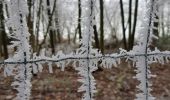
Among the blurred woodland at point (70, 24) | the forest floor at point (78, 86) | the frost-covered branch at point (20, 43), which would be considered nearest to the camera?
the frost-covered branch at point (20, 43)

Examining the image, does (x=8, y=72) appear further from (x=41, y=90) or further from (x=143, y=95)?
(x=41, y=90)

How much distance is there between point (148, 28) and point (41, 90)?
6157 millimetres

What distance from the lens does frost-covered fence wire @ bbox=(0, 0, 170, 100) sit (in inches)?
59.4

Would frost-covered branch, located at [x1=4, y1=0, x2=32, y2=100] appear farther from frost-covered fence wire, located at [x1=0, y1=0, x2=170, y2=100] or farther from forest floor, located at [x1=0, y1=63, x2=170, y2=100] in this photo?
forest floor, located at [x1=0, y1=63, x2=170, y2=100]

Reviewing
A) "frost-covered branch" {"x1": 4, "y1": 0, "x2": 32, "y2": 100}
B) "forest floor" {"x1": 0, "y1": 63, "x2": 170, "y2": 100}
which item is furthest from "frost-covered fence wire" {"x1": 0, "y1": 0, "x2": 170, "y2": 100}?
"forest floor" {"x1": 0, "y1": 63, "x2": 170, "y2": 100}

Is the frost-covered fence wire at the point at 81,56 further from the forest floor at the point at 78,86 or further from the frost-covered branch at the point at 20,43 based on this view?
the forest floor at the point at 78,86

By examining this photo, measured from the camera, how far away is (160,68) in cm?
1099

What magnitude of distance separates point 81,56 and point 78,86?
6.54 meters

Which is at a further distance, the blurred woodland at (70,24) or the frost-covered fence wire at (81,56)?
the blurred woodland at (70,24)

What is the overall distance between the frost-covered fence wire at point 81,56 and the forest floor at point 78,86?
17.2 ft

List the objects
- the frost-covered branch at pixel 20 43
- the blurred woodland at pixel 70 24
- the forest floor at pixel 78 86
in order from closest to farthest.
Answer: the frost-covered branch at pixel 20 43, the forest floor at pixel 78 86, the blurred woodland at pixel 70 24

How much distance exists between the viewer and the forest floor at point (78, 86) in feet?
23.9

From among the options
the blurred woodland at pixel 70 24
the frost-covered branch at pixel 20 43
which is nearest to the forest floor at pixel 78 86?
the blurred woodland at pixel 70 24

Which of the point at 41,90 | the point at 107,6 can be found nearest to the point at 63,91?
the point at 41,90
